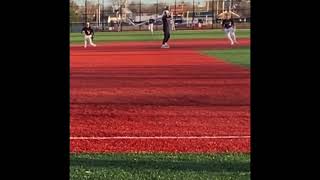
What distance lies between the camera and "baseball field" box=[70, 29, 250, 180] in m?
5.58

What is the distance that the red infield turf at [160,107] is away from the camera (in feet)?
24.6

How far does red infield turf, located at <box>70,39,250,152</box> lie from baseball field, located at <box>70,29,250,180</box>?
0.01 m

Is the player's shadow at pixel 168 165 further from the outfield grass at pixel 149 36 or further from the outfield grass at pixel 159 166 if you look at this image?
the outfield grass at pixel 149 36

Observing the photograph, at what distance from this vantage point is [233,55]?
2328cm

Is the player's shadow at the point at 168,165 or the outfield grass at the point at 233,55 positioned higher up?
the outfield grass at the point at 233,55

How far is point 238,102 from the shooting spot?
38.1ft

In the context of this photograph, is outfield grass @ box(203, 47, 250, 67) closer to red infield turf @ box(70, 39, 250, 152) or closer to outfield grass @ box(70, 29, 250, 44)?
red infield turf @ box(70, 39, 250, 152)

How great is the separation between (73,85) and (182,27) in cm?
3831

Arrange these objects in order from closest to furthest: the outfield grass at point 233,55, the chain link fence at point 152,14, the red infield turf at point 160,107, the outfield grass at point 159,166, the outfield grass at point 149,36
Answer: the outfield grass at point 159,166 < the red infield turf at point 160,107 < the outfield grass at point 233,55 < the outfield grass at point 149,36 < the chain link fence at point 152,14

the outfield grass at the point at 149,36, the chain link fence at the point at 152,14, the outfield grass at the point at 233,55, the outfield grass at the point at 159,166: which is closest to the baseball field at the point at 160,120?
the outfield grass at the point at 159,166

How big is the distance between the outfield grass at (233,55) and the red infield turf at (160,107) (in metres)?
0.69
